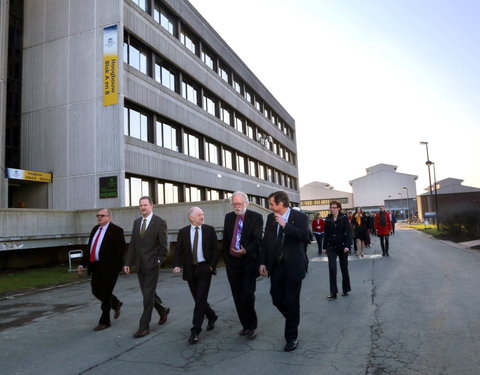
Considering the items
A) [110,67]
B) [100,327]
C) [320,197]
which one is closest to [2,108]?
[110,67]

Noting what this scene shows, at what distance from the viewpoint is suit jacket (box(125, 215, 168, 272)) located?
5.86 meters

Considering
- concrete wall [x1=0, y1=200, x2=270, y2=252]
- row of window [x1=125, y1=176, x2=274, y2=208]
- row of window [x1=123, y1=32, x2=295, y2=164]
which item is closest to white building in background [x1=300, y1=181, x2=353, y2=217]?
row of window [x1=123, y1=32, x2=295, y2=164]

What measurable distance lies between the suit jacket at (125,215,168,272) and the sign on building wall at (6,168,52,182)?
16129mm

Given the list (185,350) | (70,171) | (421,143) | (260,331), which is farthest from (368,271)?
(421,143)

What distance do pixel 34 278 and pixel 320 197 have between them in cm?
9883

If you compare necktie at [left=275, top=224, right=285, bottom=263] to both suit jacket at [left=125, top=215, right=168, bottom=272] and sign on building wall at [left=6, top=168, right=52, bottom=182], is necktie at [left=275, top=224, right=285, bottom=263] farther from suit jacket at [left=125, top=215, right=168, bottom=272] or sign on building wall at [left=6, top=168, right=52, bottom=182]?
sign on building wall at [left=6, top=168, right=52, bottom=182]

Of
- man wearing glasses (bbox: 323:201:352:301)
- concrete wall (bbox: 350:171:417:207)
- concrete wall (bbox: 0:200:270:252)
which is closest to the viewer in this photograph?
man wearing glasses (bbox: 323:201:352:301)

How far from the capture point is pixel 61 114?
20969 millimetres

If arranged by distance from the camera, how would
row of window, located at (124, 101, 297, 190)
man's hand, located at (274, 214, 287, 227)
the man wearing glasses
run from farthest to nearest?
row of window, located at (124, 101, 297, 190)
the man wearing glasses
man's hand, located at (274, 214, 287, 227)

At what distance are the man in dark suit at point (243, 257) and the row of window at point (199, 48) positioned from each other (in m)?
20.4

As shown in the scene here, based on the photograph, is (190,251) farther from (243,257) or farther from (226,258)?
(243,257)

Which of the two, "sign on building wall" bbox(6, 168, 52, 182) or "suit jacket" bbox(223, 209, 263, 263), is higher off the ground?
"sign on building wall" bbox(6, 168, 52, 182)

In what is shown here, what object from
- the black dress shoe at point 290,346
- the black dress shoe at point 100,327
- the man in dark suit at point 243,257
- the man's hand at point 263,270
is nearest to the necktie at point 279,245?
the man's hand at point 263,270

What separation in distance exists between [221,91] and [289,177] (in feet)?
82.0
